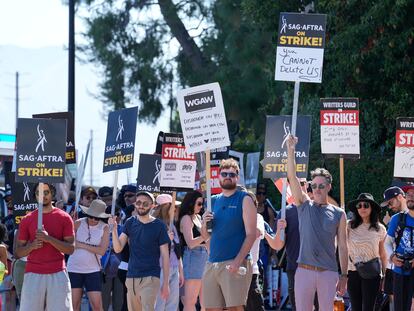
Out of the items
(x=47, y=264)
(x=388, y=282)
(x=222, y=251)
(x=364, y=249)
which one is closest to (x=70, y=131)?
(x=47, y=264)

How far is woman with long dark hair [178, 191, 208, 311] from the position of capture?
15.2 m

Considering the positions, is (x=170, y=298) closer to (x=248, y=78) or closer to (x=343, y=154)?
(x=343, y=154)

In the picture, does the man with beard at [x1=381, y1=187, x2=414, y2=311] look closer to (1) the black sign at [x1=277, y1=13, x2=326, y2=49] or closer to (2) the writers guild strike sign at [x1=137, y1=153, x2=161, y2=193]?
(1) the black sign at [x1=277, y1=13, x2=326, y2=49]

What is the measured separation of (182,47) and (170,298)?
64.3 ft

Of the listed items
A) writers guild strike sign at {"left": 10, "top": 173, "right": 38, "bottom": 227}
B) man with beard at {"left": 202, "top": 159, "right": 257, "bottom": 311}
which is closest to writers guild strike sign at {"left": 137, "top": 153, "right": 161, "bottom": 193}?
writers guild strike sign at {"left": 10, "top": 173, "right": 38, "bottom": 227}

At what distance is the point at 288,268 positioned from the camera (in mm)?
14125

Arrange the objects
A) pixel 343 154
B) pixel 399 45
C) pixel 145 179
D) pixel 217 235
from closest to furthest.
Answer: pixel 217 235 → pixel 343 154 → pixel 145 179 → pixel 399 45

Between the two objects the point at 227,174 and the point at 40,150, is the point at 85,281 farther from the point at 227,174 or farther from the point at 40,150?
the point at 227,174

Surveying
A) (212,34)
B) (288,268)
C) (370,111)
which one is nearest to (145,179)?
(288,268)

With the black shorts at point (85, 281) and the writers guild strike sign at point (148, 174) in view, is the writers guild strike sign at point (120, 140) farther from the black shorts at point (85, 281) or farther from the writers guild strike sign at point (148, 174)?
the black shorts at point (85, 281)

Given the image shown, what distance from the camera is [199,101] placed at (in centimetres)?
1363

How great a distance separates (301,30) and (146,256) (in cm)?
324

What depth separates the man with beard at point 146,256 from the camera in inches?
540

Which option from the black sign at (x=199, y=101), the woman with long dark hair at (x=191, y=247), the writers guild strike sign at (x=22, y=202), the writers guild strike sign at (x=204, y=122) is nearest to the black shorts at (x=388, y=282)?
the woman with long dark hair at (x=191, y=247)
